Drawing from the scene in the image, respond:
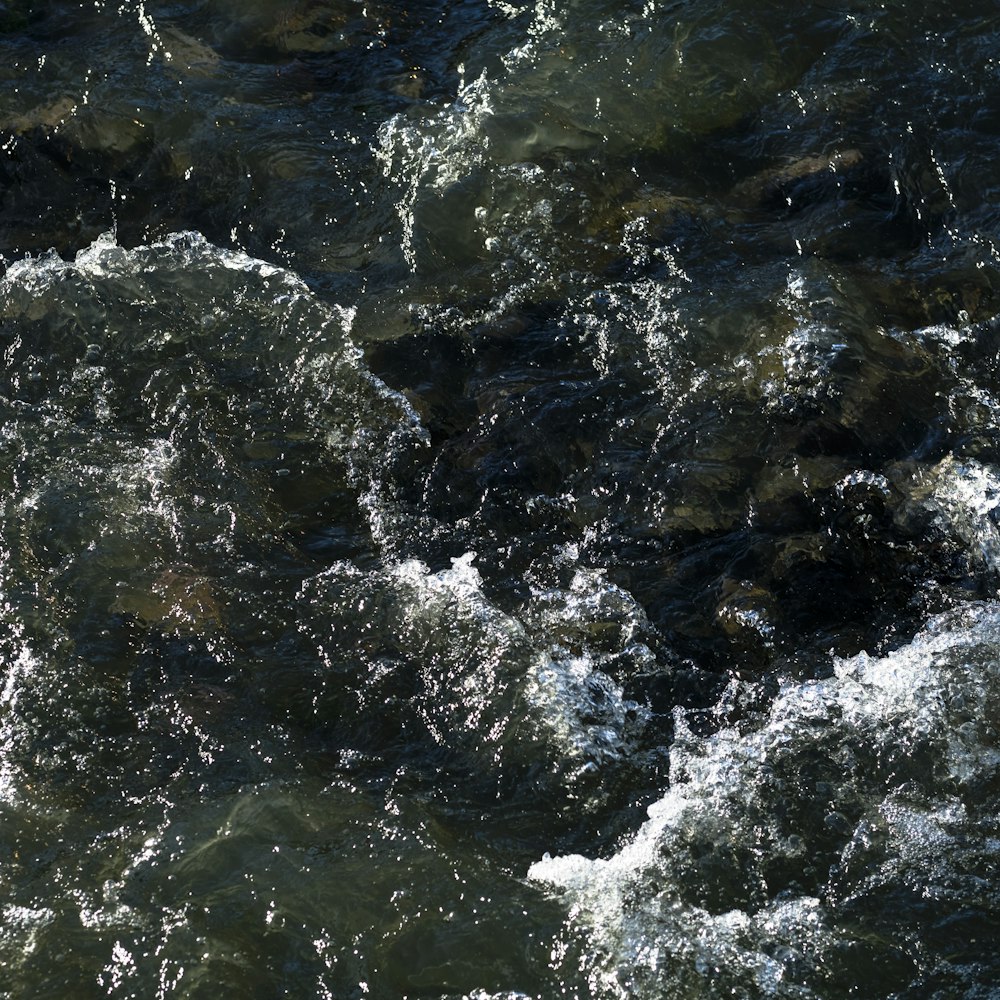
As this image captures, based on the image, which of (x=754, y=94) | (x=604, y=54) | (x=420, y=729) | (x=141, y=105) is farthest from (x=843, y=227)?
(x=141, y=105)

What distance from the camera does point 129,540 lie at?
4.45 m

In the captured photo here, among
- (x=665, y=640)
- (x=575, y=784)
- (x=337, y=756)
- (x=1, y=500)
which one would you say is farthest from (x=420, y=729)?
(x=1, y=500)

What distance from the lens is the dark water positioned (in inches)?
132

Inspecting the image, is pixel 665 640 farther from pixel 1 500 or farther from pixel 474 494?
pixel 1 500

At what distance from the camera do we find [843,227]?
5.52 m

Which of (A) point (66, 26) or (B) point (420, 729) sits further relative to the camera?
(A) point (66, 26)

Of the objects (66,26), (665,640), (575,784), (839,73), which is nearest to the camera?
(575,784)

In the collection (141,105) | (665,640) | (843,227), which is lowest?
(665,640)

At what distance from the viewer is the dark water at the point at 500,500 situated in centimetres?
335

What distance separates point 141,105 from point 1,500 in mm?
2673

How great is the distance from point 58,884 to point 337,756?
2.77ft

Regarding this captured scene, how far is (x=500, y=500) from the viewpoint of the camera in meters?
4.59

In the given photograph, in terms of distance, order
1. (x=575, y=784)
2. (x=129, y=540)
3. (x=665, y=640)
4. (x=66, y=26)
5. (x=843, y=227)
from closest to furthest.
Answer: (x=575, y=784)
(x=665, y=640)
(x=129, y=540)
(x=843, y=227)
(x=66, y=26)

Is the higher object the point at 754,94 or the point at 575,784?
the point at 754,94
